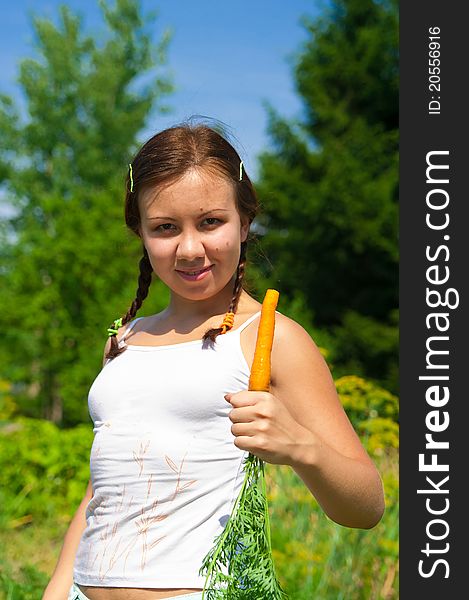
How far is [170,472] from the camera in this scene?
1.62 metres

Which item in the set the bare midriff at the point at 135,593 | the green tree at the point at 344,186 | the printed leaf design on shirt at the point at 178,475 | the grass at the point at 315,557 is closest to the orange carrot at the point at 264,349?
the printed leaf design on shirt at the point at 178,475

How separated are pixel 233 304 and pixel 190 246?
17cm

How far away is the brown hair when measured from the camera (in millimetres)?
1749

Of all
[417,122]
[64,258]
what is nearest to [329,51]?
[64,258]

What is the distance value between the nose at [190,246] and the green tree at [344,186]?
12.5 m

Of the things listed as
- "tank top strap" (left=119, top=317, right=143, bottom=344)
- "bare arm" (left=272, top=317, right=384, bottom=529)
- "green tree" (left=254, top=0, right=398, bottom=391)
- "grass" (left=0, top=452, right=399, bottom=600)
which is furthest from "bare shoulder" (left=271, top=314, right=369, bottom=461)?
"green tree" (left=254, top=0, right=398, bottom=391)

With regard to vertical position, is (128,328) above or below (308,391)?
above

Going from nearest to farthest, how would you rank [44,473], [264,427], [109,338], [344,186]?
[264,427], [109,338], [44,473], [344,186]

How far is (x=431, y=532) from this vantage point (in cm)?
272

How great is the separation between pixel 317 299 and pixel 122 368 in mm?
14185

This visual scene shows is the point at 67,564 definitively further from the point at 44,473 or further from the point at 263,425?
the point at 44,473

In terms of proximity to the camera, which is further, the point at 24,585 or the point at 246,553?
the point at 24,585

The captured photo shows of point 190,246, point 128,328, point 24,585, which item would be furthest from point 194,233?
point 24,585

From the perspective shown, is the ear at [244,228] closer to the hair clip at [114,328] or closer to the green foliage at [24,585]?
the hair clip at [114,328]
